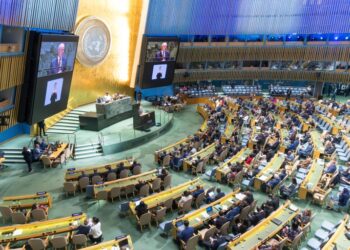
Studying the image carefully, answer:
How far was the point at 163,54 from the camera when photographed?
85.3 ft

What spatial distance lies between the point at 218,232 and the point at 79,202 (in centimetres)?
551

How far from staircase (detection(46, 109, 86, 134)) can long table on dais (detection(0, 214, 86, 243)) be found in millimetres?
10153

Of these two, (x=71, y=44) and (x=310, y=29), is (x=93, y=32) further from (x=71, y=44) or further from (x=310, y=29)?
(x=310, y=29)

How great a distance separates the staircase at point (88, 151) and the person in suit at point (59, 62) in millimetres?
4017

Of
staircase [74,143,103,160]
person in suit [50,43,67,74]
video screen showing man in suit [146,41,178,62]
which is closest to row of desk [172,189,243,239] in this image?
staircase [74,143,103,160]

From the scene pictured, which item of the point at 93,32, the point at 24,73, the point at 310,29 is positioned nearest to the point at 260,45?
the point at 310,29

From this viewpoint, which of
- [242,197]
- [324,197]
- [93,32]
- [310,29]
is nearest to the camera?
[242,197]

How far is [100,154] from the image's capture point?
17.2 m

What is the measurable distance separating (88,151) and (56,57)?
16.5 ft

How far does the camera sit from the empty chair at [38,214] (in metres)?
10.4

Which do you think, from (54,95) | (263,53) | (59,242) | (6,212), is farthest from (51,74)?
(263,53)

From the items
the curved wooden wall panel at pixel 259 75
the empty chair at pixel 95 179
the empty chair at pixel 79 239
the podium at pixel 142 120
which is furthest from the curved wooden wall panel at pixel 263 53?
the empty chair at pixel 79 239

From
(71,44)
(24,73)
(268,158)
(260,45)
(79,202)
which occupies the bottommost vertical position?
→ (79,202)

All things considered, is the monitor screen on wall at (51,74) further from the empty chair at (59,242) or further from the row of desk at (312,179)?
the row of desk at (312,179)
